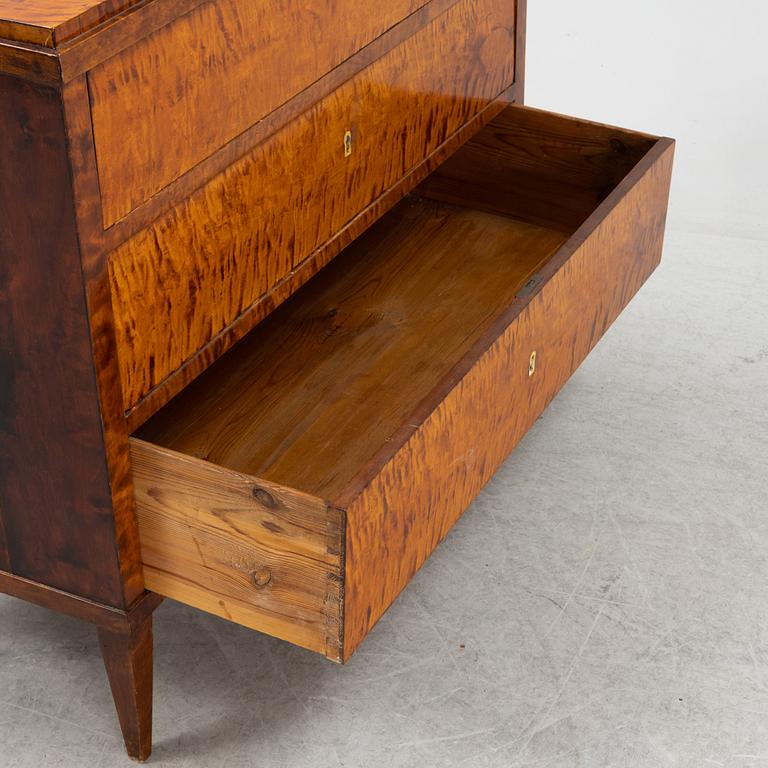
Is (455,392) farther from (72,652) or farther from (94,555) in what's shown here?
(72,652)

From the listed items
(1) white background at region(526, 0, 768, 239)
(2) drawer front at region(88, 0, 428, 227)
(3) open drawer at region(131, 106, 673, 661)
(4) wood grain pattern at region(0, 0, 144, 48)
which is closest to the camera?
(4) wood grain pattern at region(0, 0, 144, 48)

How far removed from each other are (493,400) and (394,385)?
0.22 metres

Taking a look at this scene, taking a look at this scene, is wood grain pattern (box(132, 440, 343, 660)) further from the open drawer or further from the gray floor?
the gray floor

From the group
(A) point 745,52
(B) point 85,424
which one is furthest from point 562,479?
(A) point 745,52

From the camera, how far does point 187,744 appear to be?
1.57 m

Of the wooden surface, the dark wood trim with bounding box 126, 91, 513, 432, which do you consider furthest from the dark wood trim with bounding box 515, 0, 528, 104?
the wooden surface

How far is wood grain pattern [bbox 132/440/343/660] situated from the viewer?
127 centimetres

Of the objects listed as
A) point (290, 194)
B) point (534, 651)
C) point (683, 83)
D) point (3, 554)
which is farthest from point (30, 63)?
point (683, 83)

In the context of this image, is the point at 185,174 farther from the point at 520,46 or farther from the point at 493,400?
the point at 520,46

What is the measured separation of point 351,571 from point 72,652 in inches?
21.5

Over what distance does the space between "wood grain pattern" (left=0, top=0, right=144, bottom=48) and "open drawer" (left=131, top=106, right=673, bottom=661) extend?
1.30 feet

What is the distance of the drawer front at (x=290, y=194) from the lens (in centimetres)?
132

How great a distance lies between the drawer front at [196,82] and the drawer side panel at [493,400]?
12.9 inches

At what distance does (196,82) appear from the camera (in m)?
1.29
